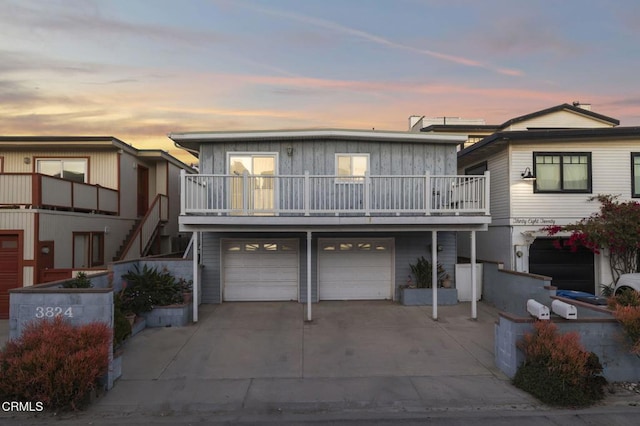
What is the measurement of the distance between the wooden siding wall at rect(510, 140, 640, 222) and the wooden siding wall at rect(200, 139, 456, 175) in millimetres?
2115

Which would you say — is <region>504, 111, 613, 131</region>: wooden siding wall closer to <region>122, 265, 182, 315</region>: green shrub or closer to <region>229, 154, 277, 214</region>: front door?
<region>229, 154, 277, 214</region>: front door

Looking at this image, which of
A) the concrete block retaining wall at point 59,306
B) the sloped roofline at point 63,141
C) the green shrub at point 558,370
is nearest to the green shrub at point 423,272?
the green shrub at point 558,370

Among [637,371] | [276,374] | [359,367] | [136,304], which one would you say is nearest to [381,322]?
[359,367]

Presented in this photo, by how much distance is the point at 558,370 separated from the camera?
5434mm

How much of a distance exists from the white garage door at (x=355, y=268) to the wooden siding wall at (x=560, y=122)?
1023 centimetres

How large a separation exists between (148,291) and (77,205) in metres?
4.26

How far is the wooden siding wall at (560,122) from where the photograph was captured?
17312mm

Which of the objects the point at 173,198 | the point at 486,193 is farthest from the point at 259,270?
the point at 173,198

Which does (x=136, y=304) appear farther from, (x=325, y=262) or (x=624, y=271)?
(x=624, y=271)

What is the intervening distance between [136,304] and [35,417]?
163 inches

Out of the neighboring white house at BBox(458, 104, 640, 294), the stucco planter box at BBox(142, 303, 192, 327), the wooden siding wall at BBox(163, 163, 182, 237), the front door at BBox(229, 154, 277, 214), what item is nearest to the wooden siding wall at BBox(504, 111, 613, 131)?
the neighboring white house at BBox(458, 104, 640, 294)

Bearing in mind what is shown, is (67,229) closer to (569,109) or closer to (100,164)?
(100,164)

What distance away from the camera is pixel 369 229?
31.6ft

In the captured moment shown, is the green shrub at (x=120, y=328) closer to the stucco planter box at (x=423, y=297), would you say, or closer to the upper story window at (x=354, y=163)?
the upper story window at (x=354, y=163)
